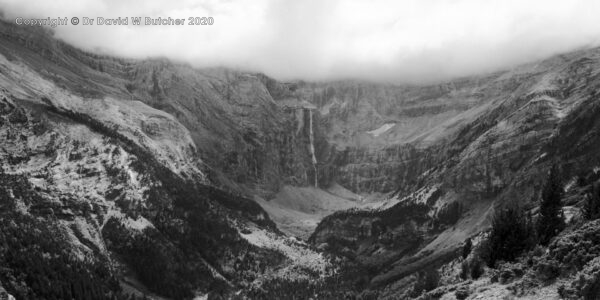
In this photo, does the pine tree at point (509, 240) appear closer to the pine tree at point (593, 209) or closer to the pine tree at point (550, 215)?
the pine tree at point (550, 215)

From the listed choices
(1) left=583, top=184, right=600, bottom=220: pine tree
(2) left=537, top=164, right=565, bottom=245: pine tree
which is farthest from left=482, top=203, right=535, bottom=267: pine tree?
(1) left=583, top=184, right=600, bottom=220: pine tree

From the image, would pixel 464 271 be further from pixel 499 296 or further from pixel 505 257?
pixel 499 296

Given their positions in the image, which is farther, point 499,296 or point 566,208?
point 566,208

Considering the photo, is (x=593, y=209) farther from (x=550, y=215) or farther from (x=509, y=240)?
(x=509, y=240)

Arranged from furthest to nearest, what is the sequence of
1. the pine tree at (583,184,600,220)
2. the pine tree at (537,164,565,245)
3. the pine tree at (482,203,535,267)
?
the pine tree at (482,203,535,267) < the pine tree at (537,164,565,245) < the pine tree at (583,184,600,220)

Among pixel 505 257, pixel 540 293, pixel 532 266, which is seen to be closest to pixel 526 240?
pixel 505 257

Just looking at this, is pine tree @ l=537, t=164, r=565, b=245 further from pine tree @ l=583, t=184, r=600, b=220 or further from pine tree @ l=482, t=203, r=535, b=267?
pine tree @ l=583, t=184, r=600, b=220

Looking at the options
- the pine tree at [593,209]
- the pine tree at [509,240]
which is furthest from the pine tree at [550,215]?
the pine tree at [593,209]

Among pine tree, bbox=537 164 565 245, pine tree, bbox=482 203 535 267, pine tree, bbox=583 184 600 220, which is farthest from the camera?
pine tree, bbox=482 203 535 267

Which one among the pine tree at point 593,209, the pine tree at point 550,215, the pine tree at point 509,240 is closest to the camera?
the pine tree at point 593,209
